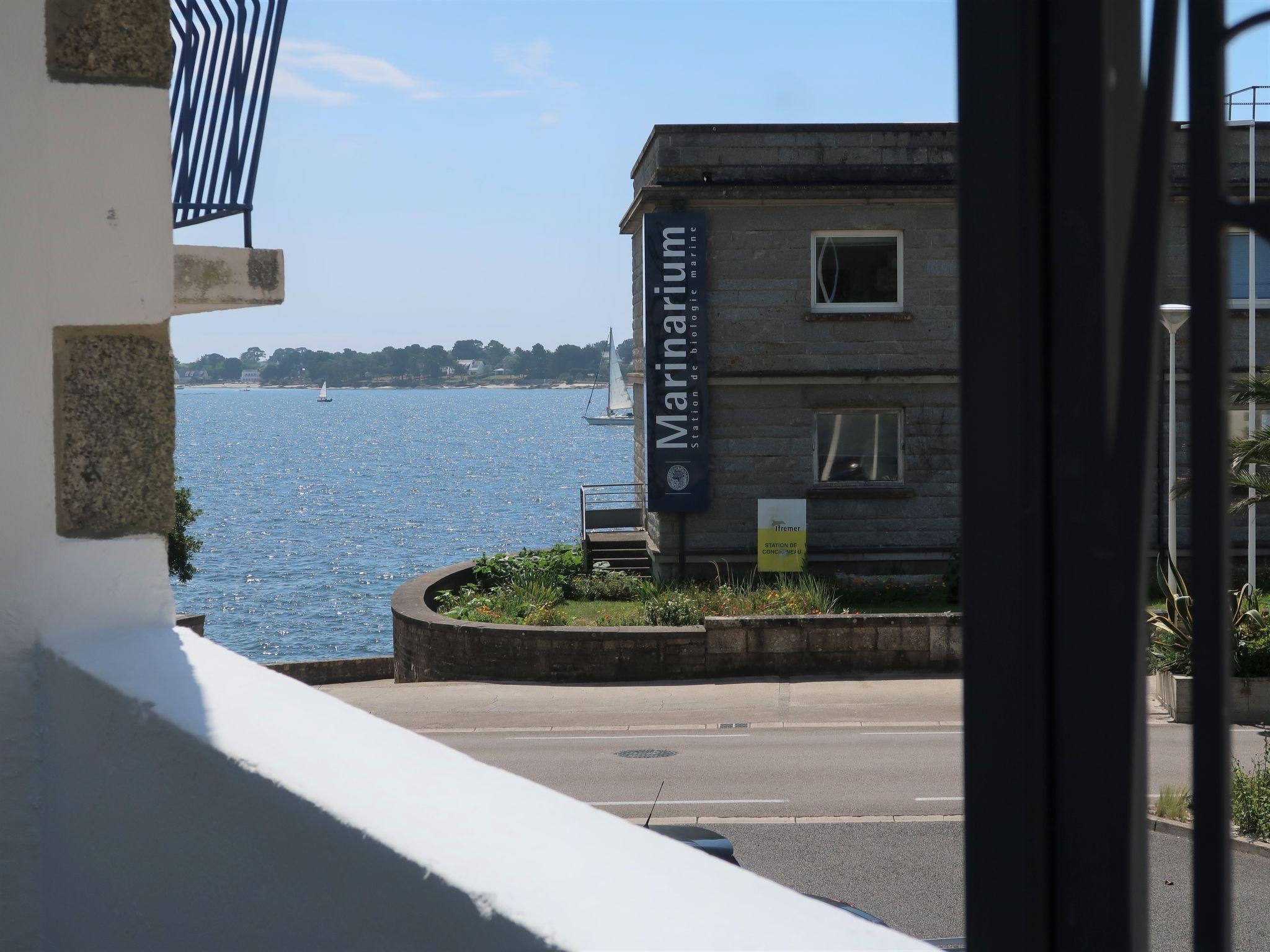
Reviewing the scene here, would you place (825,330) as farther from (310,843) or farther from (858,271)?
(310,843)

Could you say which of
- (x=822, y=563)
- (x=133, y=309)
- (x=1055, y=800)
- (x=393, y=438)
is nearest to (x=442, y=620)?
(x=822, y=563)

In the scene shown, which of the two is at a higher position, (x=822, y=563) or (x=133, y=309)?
(x=133, y=309)

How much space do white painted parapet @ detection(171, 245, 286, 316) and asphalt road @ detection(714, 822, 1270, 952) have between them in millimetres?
6992

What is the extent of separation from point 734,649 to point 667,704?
2.02m

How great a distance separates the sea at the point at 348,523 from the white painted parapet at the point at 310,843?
529 centimetres

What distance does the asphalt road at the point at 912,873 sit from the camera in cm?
919

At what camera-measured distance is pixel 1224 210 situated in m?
0.88

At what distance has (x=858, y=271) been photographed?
931 inches

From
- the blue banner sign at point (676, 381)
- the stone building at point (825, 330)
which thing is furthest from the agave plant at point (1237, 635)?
the blue banner sign at point (676, 381)

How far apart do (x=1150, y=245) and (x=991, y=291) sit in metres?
0.11

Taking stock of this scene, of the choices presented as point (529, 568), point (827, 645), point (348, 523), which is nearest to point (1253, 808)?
point (827, 645)

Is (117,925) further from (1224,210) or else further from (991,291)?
(1224,210)

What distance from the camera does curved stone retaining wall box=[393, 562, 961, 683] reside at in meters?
19.8

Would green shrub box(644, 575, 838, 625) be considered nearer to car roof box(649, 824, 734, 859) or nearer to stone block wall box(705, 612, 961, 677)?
stone block wall box(705, 612, 961, 677)
